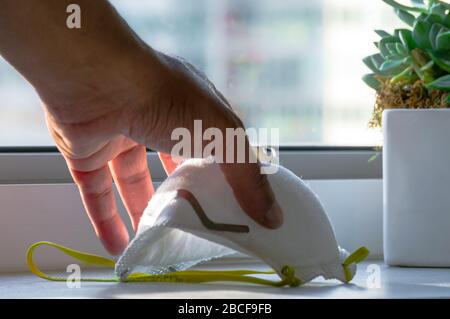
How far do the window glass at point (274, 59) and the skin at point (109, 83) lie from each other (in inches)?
15.0

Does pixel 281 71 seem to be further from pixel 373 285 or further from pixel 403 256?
pixel 373 285

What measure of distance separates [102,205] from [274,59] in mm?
394

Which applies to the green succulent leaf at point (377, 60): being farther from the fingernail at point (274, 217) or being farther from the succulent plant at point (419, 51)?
the fingernail at point (274, 217)

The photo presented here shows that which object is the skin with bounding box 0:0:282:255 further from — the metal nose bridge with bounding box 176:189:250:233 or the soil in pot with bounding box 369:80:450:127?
the soil in pot with bounding box 369:80:450:127

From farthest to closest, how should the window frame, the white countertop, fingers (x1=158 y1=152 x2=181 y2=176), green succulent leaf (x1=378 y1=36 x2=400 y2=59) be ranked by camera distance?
the window frame < green succulent leaf (x1=378 y1=36 x2=400 y2=59) < fingers (x1=158 y1=152 x2=181 y2=176) < the white countertop

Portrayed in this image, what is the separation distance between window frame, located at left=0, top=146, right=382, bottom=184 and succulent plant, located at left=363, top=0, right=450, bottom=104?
0.45 ft

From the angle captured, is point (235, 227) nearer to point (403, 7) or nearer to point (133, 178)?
point (133, 178)

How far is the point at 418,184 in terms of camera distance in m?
0.97

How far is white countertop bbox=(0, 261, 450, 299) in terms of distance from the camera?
707 millimetres

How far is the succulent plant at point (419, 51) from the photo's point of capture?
98 cm

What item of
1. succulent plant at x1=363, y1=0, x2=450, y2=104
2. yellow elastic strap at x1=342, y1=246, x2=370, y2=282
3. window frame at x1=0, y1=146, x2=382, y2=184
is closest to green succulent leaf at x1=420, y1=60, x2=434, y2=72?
succulent plant at x1=363, y1=0, x2=450, y2=104

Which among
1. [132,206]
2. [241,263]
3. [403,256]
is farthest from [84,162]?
[403,256]

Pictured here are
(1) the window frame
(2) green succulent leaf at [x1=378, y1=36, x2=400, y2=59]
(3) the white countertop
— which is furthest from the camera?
(1) the window frame

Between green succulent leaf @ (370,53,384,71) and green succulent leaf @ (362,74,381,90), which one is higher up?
green succulent leaf @ (370,53,384,71)
